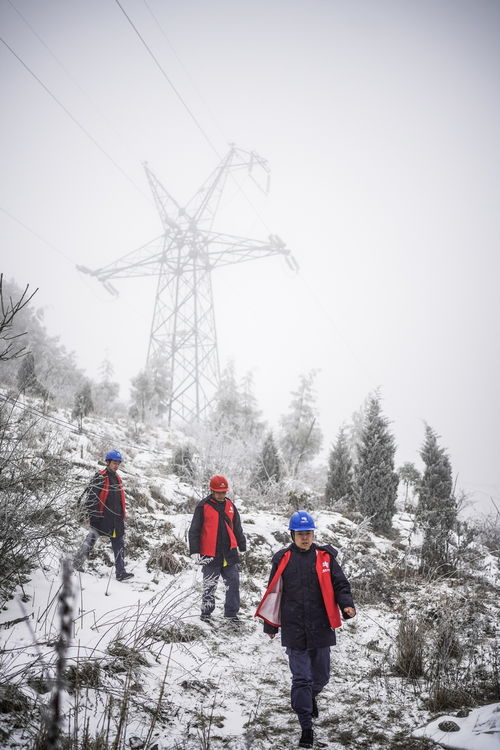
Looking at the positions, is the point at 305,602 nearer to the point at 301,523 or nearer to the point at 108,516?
the point at 301,523

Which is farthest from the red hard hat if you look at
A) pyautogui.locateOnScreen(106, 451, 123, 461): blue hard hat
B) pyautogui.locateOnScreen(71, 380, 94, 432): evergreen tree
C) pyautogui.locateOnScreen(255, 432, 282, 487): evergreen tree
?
pyautogui.locateOnScreen(71, 380, 94, 432): evergreen tree

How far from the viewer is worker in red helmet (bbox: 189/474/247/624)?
4686 mm

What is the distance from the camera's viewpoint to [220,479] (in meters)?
4.95

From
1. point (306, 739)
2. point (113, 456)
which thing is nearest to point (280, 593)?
point (306, 739)

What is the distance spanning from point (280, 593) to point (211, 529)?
5.58 feet

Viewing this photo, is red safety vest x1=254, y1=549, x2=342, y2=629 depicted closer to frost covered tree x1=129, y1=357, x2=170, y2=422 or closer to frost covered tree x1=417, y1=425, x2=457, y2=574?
frost covered tree x1=417, y1=425, x2=457, y2=574

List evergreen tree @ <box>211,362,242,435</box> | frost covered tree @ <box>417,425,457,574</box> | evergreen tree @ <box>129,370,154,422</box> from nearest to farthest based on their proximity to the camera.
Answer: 1. frost covered tree @ <box>417,425,457,574</box>
2. evergreen tree @ <box>129,370,154,422</box>
3. evergreen tree @ <box>211,362,242,435</box>

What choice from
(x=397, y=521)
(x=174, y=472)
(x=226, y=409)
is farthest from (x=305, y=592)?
(x=226, y=409)

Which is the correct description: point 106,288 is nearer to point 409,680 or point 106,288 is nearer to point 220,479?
point 220,479

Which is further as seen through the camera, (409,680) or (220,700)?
(409,680)

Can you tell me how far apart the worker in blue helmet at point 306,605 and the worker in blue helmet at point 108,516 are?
2652mm

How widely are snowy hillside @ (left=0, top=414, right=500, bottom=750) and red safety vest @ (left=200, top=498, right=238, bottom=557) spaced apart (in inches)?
11.7

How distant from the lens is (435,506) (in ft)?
33.5

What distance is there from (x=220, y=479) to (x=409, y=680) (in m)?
2.90
